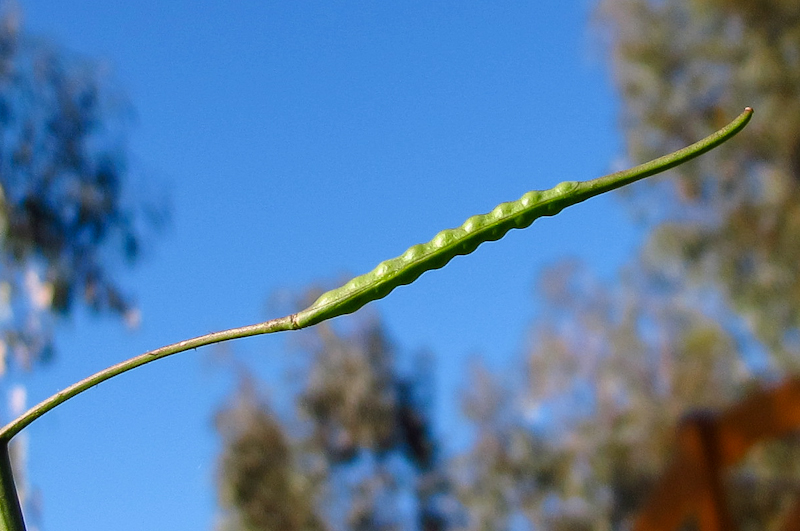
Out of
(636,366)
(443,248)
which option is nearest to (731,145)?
(636,366)

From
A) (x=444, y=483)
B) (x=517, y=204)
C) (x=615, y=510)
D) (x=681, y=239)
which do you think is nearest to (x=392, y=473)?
(x=444, y=483)

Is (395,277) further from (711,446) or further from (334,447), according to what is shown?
(334,447)

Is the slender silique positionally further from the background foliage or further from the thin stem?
the background foliage

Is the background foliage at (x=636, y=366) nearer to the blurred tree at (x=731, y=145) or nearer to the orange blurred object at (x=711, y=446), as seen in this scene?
the blurred tree at (x=731, y=145)

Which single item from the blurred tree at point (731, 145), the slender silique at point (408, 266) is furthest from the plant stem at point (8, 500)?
the blurred tree at point (731, 145)

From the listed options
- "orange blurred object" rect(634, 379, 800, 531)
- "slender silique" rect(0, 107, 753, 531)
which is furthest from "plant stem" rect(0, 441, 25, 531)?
"orange blurred object" rect(634, 379, 800, 531)

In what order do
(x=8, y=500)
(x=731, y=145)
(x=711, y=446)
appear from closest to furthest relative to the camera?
(x=8, y=500)
(x=711, y=446)
(x=731, y=145)

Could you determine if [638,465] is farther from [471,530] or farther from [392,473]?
[392,473]
